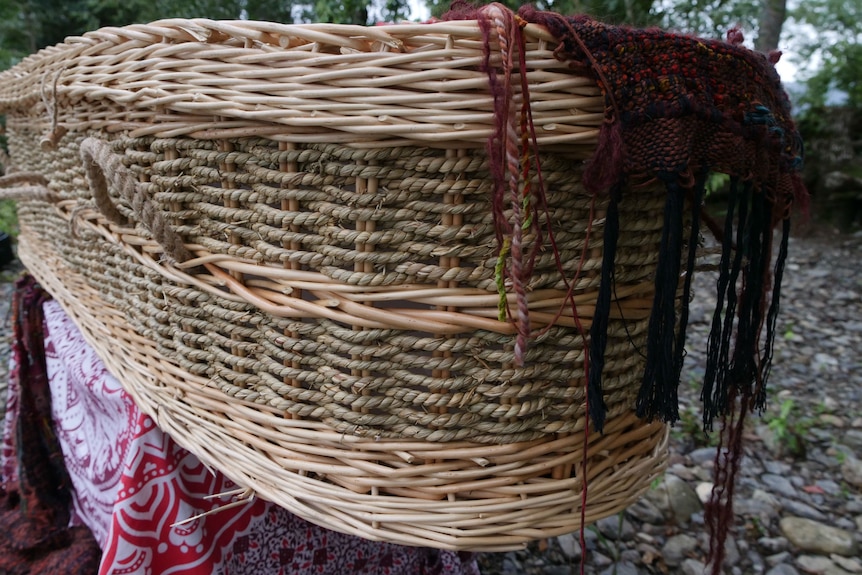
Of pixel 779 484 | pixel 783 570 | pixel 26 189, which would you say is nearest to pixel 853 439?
pixel 779 484

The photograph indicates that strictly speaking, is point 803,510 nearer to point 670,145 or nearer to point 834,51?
point 670,145

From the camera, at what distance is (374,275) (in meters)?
0.51

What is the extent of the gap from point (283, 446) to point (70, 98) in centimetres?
56

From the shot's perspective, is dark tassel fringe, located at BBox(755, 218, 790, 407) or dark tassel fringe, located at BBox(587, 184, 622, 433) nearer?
dark tassel fringe, located at BBox(587, 184, 622, 433)

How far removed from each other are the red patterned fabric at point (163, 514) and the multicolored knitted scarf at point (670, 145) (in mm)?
559

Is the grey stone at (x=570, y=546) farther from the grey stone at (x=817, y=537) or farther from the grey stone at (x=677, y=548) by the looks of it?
the grey stone at (x=817, y=537)

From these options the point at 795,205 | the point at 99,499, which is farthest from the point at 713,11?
the point at 99,499

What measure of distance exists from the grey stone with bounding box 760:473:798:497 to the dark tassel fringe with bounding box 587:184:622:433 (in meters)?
1.32

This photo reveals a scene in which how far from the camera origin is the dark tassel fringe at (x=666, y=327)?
1.56 feet

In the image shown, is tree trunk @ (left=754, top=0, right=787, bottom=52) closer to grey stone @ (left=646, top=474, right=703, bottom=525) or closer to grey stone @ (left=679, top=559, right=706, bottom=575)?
grey stone @ (left=646, top=474, right=703, bottom=525)

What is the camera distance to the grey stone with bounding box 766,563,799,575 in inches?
49.5

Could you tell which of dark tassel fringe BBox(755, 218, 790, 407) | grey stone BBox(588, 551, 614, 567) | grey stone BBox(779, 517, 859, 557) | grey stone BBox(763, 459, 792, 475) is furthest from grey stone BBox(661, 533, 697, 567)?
dark tassel fringe BBox(755, 218, 790, 407)

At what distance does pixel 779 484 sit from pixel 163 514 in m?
1.57

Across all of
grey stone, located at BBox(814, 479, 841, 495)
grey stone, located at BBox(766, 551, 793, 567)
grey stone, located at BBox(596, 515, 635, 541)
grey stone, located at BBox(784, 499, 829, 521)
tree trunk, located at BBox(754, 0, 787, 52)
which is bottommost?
grey stone, located at BBox(814, 479, 841, 495)
